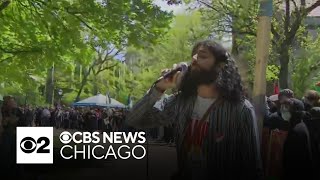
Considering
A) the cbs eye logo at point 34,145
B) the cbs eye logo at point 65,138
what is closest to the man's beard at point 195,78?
the cbs eye logo at point 65,138

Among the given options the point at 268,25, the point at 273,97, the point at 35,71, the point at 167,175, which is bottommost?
the point at 167,175

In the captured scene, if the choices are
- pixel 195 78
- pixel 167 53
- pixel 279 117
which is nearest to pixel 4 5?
pixel 167 53

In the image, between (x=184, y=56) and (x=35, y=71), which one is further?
(x=35, y=71)

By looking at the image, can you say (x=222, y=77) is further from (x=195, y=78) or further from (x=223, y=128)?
(x=223, y=128)

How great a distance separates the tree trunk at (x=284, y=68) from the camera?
3.78 m

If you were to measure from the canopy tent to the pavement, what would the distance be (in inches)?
11.3

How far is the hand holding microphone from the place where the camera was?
A: 368cm

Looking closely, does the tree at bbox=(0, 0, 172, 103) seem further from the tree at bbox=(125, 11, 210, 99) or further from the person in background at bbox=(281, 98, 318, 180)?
the person in background at bbox=(281, 98, 318, 180)

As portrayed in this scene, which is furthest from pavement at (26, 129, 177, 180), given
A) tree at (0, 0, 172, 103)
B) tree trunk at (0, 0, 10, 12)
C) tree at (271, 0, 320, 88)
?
tree trunk at (0, 0, 10, 12)

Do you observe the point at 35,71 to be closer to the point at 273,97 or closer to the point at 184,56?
the point at 184,56

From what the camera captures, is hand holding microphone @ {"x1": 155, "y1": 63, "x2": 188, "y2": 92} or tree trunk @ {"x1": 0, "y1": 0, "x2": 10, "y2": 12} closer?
hand holding microphone @ {"x1": 155, "y1": 63, "x2": 188, "y2": 92}

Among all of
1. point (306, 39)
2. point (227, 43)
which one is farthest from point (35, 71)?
point (306, 39)

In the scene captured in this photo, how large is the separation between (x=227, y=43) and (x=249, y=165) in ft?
3.01

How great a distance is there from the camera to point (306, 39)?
12.7 ft
